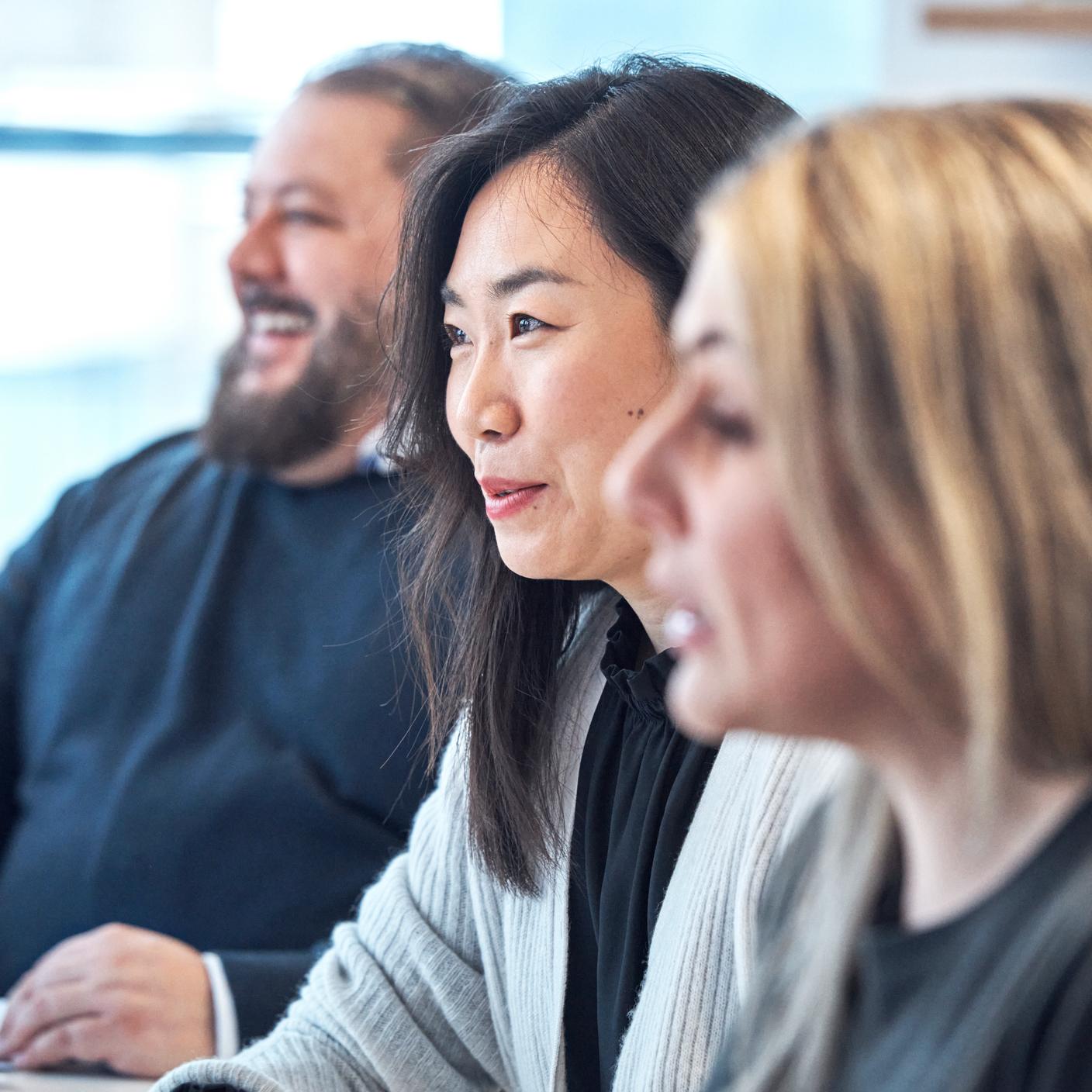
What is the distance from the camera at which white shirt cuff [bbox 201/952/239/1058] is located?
1261 mm

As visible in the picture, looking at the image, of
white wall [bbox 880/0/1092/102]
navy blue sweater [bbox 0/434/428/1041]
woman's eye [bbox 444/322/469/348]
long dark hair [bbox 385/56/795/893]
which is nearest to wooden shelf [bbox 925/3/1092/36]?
white wall [bbox 880/0/1092/102]

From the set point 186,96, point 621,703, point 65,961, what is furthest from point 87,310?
point 621,703

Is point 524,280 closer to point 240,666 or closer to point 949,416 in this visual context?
point 949,416

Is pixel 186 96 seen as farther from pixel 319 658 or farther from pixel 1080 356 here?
pixel 1080 356

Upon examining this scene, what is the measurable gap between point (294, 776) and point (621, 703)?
0.50 m

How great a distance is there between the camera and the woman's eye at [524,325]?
3.35ft

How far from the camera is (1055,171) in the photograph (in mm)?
538

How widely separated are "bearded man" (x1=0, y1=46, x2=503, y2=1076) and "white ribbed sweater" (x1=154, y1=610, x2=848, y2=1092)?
19 cm

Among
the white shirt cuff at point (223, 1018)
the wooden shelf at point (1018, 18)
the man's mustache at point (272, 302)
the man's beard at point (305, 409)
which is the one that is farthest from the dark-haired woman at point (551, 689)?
the wooden shelf at point (1018, 18)

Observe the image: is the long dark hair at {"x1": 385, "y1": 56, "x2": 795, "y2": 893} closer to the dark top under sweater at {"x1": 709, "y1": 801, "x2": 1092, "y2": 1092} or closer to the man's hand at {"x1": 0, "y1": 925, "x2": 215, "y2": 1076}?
the man's hand at {"x1": 0, "y1": 925, "x2": 215, "y2": 1076}

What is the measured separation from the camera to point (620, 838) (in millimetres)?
1067

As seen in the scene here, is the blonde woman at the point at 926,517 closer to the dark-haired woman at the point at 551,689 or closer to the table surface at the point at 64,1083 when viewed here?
the dark-haired woman at the point at 551,689

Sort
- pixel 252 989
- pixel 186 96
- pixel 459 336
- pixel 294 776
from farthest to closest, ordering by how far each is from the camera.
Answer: pixel 186 96
pixel 294 776
pixel 252 989
pixel 459 336

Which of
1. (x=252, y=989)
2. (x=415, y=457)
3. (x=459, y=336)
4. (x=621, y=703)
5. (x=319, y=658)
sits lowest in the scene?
(x=252, y=989)
